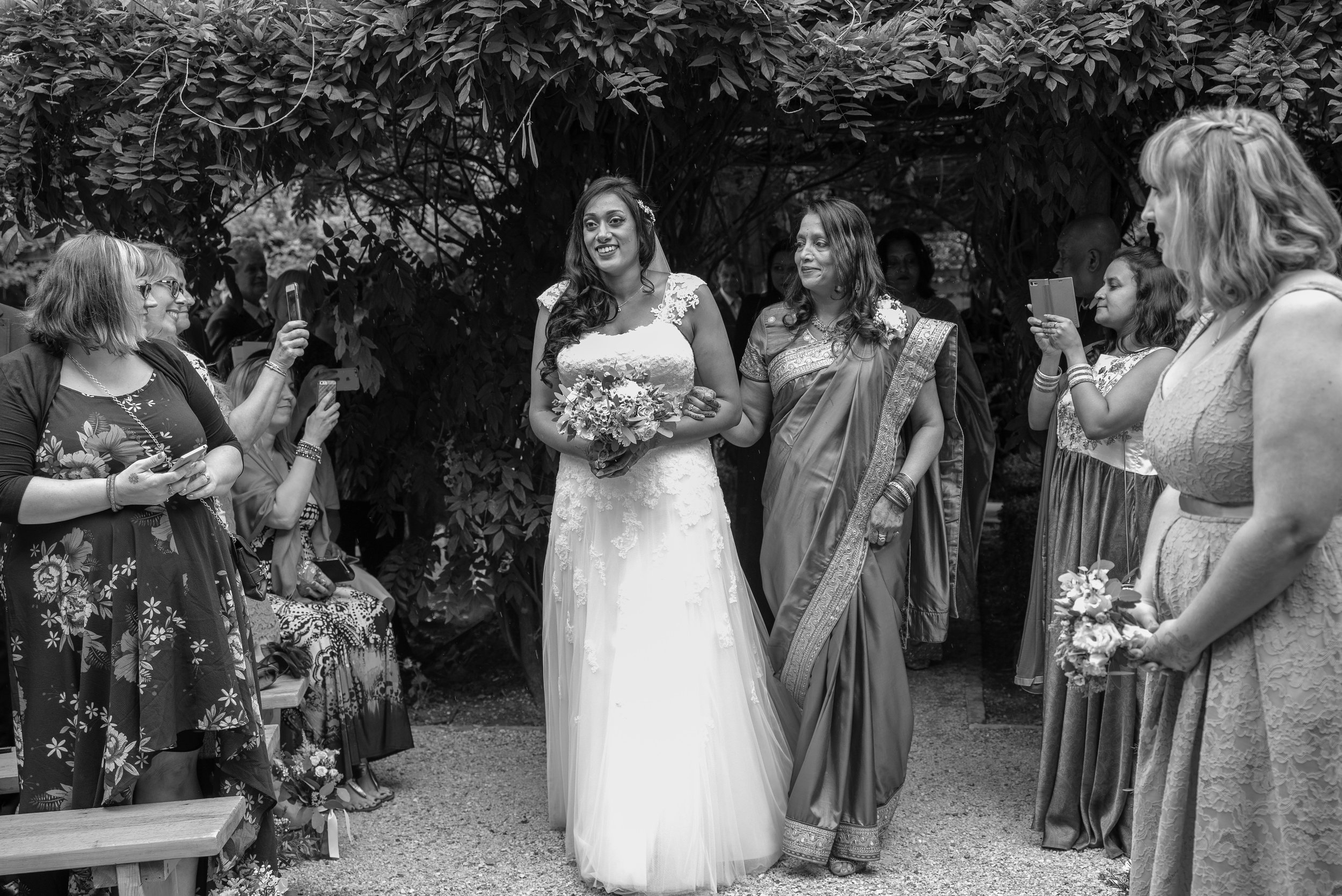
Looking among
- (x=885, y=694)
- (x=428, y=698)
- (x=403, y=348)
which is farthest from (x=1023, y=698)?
(x=403, y=348)

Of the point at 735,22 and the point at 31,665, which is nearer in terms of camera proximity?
the point at 31,665

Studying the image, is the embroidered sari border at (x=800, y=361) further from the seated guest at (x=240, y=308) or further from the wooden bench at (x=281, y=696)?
the seated guest at (x=240, y=308)

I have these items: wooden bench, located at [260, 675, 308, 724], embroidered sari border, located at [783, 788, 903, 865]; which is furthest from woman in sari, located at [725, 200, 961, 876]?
wooden bench, located at [260, 675, 308, 724]

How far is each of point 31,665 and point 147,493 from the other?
0.56m

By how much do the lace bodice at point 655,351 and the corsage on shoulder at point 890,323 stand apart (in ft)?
1.97

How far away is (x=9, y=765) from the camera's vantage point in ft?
11.9

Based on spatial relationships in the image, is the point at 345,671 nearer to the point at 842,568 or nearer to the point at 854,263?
the point at 842,568

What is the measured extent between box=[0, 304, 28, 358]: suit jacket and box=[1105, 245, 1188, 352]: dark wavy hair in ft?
12.2

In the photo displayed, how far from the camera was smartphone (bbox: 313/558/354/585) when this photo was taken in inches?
185

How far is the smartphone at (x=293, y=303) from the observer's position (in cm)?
438

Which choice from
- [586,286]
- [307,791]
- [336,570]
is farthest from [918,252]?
[307,791]

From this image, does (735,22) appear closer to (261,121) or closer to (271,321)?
(261,121)

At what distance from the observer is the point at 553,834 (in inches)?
170

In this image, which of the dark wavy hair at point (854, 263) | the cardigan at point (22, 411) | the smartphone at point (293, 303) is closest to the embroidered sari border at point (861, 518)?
the dark wavy hair at point (854, 263)
